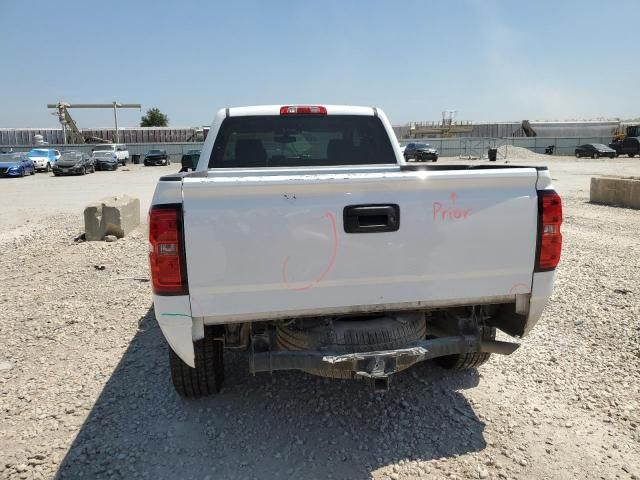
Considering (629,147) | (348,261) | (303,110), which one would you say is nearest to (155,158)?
(303,110)

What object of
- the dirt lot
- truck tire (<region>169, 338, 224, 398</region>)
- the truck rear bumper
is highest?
the truck rear bumper

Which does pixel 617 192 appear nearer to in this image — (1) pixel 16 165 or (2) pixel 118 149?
(1) pixel 16 165

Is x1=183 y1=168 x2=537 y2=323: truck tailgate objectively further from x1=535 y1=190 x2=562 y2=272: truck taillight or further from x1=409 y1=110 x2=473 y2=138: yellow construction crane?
x1=409 y1=110 x2=473 y2=138: yellow construction crane

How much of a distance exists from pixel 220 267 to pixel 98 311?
3.59 m

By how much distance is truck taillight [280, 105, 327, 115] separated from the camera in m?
4.62

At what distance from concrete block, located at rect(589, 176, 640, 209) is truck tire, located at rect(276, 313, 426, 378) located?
12796 mm

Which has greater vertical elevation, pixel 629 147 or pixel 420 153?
pixel 629 147

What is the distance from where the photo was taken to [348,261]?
105 inches

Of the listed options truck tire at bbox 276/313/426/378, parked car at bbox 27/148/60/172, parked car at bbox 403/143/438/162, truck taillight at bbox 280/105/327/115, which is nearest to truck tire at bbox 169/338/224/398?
truck tire at bbox 276/313/426/378

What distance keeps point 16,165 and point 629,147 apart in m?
53.1

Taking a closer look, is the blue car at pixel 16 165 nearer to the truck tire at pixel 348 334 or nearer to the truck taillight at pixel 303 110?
the truck taillight at pixel 303 110

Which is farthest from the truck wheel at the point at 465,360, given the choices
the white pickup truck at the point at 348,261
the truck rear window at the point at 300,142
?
the truck rear window at the point at 300,142

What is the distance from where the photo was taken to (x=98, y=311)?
550 cm

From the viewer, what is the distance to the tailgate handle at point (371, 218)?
8.66 feet
